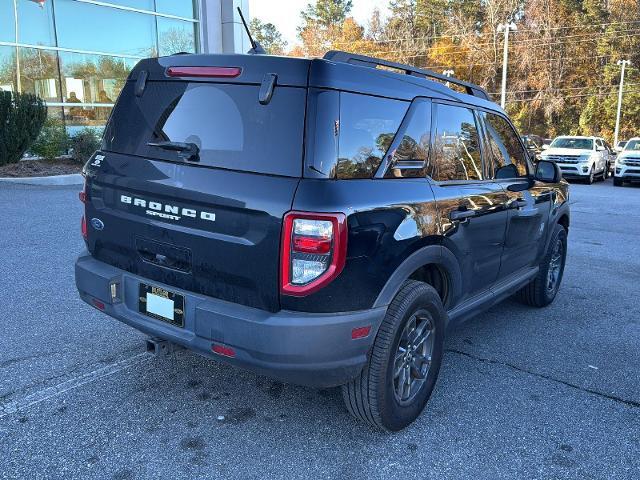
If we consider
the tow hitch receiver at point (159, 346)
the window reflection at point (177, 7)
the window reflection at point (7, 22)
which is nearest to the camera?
the tow hitch receiver at point (159, 346)

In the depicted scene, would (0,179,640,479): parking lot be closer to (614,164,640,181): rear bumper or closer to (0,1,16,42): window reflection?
(0,1,16,42): window reflection

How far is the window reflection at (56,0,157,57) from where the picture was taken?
618 inches

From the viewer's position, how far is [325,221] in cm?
241

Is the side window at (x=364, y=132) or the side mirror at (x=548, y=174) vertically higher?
the side window at (x=364, y=132)

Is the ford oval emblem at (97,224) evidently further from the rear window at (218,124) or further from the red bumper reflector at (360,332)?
the red bumper reflector at (360,332)

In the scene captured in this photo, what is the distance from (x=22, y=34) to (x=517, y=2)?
53570 mm

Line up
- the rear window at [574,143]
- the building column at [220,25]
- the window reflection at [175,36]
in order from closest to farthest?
the window reflection at [175,36] < the building column at [220,25] < the rear window at [574,143]

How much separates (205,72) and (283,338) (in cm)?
142

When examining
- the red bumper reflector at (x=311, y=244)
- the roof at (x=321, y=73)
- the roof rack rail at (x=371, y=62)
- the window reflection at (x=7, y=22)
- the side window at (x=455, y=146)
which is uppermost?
the window reflection at (x=7, y=22)

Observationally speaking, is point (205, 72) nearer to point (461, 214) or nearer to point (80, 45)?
point (461, 214)

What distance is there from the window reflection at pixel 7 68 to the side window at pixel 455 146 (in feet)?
47.8

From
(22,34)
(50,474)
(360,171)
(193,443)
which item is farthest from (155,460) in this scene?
(22,34)

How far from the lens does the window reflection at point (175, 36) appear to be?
18156mm

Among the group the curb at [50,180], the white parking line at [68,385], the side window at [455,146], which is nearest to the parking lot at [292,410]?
the white parking line at [68,385]
